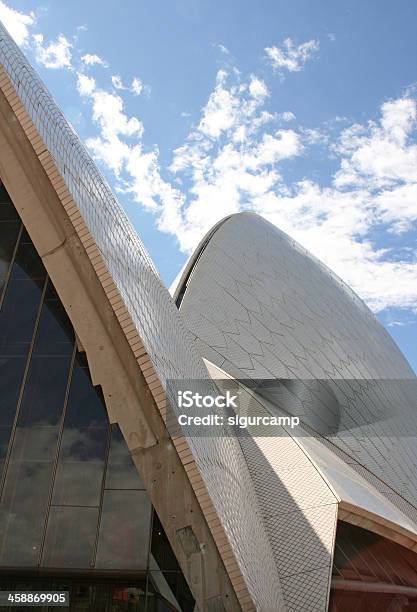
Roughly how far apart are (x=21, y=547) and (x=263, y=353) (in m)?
10.2

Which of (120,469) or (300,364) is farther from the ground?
(300,364)

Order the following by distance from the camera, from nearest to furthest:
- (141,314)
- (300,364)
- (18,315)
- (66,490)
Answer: (141,314)
(66,490)
(18,315)
(300,364)

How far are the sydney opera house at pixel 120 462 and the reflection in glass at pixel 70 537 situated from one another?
18 mm

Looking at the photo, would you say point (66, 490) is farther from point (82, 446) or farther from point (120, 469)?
point (120, 469)

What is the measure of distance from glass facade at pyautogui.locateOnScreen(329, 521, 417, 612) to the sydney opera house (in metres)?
0.04

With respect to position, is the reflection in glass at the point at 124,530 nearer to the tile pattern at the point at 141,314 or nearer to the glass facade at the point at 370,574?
the tile pattern at the point at 141,314

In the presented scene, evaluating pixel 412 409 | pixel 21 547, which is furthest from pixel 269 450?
pixel 412 409

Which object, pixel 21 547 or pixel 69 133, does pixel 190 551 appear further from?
pixel 69 133

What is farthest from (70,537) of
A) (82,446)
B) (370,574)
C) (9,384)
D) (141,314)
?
(370,574)

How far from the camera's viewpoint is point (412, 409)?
20.9 metres

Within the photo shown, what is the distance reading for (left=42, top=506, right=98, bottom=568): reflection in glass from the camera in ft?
26.3

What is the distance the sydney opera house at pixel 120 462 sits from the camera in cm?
737

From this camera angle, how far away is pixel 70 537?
8.16 m

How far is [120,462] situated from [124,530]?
996mm
